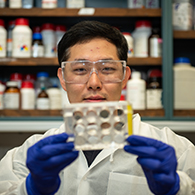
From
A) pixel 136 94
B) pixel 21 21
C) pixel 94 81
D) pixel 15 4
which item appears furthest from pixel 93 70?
pixel 15 4

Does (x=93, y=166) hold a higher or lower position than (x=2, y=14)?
lower

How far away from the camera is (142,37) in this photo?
1928mm

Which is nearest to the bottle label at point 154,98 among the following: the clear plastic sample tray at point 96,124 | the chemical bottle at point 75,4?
the chemical bottle at point 75,4

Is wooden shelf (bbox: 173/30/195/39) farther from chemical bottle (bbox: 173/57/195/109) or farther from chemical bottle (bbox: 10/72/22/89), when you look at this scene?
chemical bottle (bbox: 10/72/22/89)

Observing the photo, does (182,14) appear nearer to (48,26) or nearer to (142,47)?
(142,47)

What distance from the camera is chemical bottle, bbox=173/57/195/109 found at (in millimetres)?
1871

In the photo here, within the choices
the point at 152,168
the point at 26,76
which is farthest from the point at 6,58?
the point at 152,168

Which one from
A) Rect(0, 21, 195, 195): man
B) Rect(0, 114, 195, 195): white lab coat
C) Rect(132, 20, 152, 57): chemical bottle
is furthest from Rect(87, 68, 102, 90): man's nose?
Rect(132, 20, 152, 57): chemical bottle

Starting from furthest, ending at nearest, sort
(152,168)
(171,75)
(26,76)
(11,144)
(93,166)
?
(11,144) < (26,76) < (171,75) < (93,166) < (152,168)

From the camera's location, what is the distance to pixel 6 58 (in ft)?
6.21

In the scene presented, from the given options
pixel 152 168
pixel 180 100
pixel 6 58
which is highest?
pixel 6 58

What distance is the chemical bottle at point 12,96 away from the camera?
1891 mm

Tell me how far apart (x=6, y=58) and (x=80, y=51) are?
0.87 meters

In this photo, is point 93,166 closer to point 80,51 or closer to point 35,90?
point 80,51
